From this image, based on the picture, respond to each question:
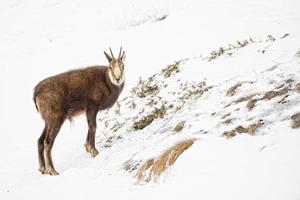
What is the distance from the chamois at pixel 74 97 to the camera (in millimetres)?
8906

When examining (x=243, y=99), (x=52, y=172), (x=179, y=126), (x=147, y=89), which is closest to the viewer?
(x=243, y=99)

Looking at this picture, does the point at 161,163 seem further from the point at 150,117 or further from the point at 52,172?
the point at 52,172

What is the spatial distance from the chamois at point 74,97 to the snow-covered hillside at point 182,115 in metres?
0.49

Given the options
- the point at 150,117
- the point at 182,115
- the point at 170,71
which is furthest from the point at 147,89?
the point at 182,115

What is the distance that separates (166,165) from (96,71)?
4.08m

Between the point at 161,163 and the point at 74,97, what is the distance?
3536mm

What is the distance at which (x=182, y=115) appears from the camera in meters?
7.96

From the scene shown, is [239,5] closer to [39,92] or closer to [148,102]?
[148,102]

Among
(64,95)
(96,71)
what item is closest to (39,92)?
(64,95)

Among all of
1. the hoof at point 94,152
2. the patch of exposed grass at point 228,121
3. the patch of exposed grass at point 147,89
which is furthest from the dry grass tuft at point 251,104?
the patch of exposed grass at point 147,89

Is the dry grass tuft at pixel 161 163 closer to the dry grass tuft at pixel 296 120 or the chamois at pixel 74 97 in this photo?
the dry grass tuft at pixel 296 120

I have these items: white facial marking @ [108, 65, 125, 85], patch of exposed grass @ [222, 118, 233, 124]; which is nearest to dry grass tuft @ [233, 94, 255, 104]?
patch of exposed grass @ [222, 118, 233, 124]

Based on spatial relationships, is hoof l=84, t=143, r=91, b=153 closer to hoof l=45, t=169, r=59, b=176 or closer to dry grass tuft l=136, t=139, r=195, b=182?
hoof l=45, t=169, r=59, b=176

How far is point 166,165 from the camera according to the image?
607 cm
